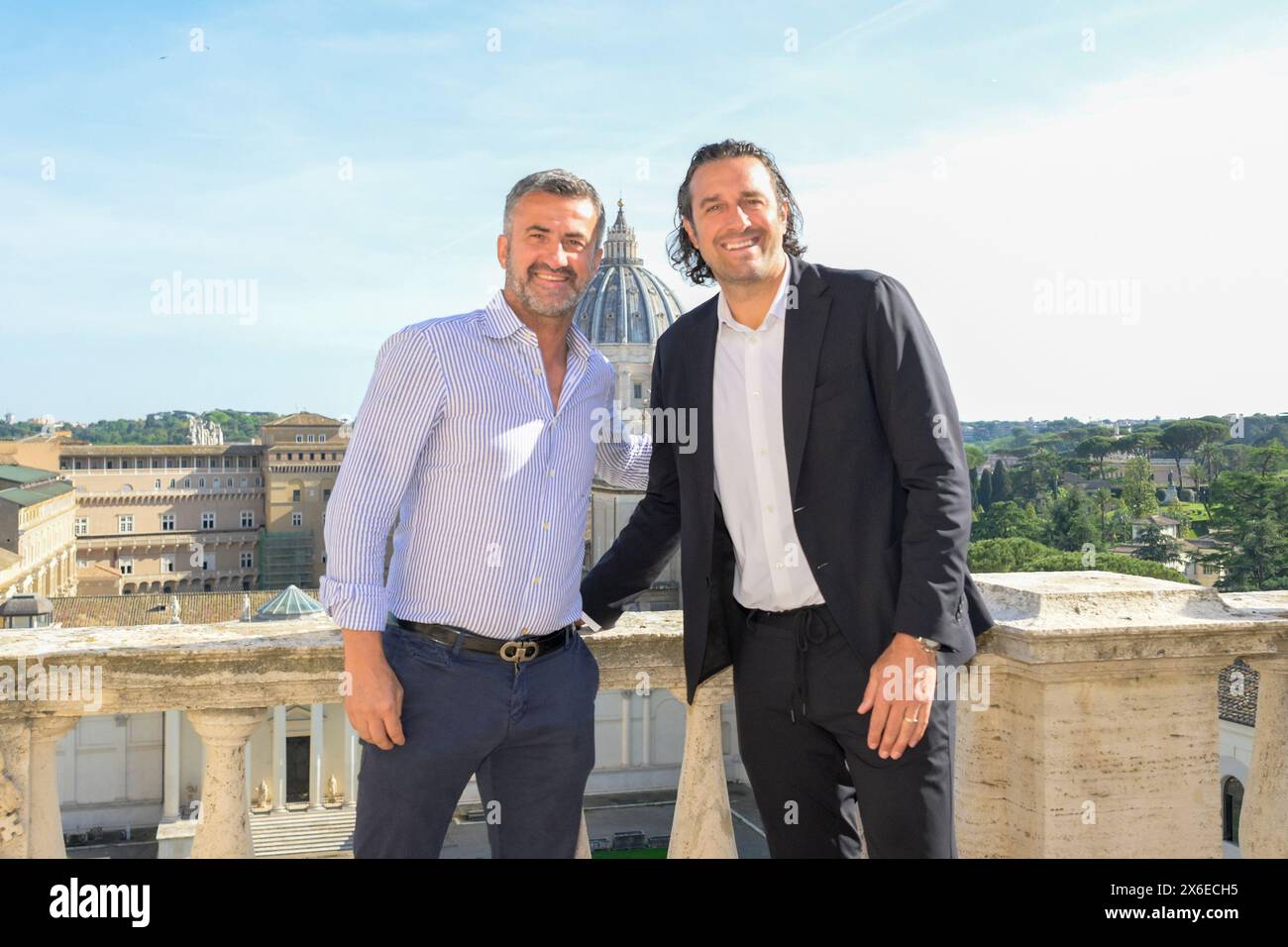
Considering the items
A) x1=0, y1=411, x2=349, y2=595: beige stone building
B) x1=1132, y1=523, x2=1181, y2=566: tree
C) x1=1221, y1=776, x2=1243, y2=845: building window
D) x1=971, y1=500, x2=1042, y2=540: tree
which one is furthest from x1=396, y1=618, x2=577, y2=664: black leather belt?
x1=0, y1=411, x2=349, y2=595: beige stone building

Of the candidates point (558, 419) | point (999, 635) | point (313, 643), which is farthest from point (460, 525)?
point (999, 635)

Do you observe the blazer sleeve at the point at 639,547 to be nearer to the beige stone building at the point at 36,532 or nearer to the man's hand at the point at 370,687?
the man's hand at the point at 370,687

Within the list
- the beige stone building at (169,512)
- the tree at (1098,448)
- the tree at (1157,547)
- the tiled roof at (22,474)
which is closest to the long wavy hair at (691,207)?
the tree at (1157,547)

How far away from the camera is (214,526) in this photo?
53031 mm

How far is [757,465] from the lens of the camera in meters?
1.90

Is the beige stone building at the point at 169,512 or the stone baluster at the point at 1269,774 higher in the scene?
the stone baluster at the point at 1269,774

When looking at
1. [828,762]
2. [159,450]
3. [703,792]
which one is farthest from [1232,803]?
[159,450]

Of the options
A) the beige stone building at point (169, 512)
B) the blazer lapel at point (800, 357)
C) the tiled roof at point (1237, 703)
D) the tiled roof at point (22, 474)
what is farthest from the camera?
the beige stone building at point (169, 512)

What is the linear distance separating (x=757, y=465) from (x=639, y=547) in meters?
0.35

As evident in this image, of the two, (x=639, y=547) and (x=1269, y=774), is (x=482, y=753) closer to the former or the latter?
(x=639, y=547)

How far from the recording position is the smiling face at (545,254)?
6.23 ft

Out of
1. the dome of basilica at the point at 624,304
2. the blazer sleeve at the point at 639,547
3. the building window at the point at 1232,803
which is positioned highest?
the dome of basilica at the point at 624,304

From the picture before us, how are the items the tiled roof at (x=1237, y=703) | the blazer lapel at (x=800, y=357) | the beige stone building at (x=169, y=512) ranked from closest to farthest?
the blazer lapel at (x=800, y=357), the tiled roof at (x=1237, y=703), the beige stone building at (x=169, y=512)

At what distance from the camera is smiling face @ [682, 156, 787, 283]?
1.90 meters
